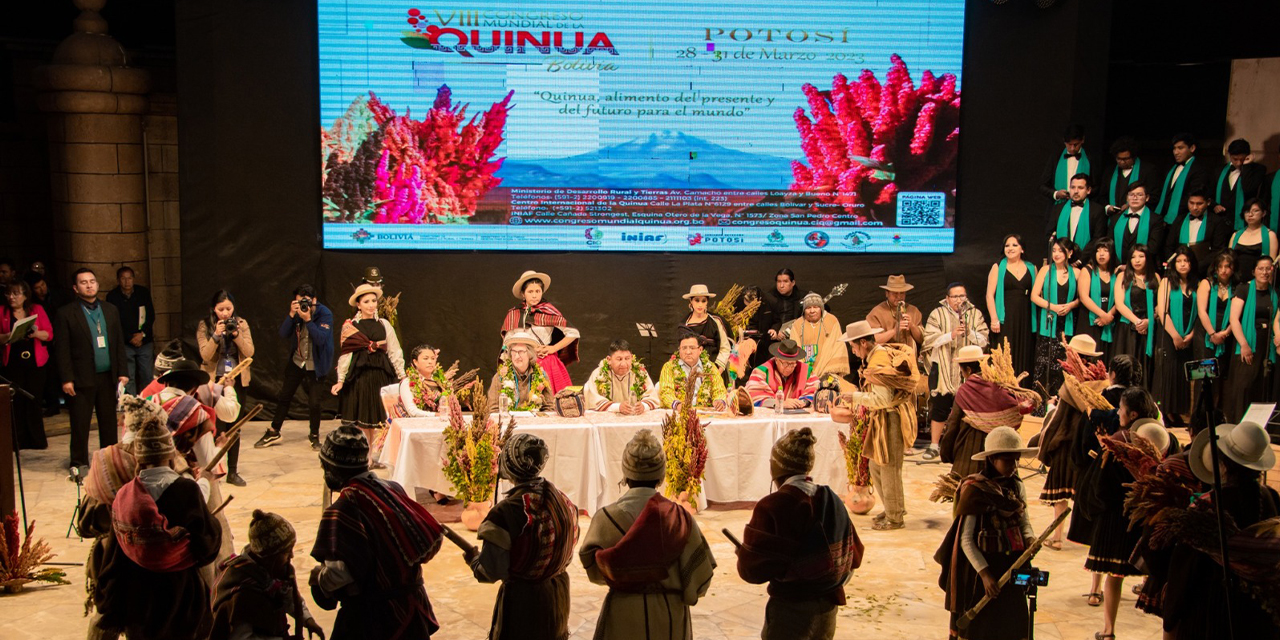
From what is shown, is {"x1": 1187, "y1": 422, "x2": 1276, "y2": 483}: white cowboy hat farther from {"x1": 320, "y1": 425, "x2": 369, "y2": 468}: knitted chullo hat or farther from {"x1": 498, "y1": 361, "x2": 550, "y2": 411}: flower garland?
{"x1": 498, "y1": 361, "x2": 550, "y2": 411}: flower garland

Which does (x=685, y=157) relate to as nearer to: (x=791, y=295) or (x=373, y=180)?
(x=791, y=295)

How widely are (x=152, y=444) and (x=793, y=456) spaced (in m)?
2.35

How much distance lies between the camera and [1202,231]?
30.8 feet

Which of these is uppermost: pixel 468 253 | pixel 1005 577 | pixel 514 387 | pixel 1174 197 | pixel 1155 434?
pixel 1174 197

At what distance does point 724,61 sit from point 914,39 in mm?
1703

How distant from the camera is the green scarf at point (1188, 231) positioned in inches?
370

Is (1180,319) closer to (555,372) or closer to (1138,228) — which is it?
(1138,228)

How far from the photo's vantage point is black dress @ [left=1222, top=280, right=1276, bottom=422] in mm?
8969

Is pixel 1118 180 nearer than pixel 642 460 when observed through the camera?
No

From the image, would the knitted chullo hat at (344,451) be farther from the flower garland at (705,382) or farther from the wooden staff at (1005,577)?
the flower garland at (705,382)

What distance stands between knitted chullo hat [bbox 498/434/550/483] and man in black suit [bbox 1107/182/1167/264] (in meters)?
→ 6.93

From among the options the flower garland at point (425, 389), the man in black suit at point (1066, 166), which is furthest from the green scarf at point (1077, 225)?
the flower garland at point (425, 389)

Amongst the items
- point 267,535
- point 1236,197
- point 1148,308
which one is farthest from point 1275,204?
point 267,535

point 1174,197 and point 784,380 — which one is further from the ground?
point 1174,197
